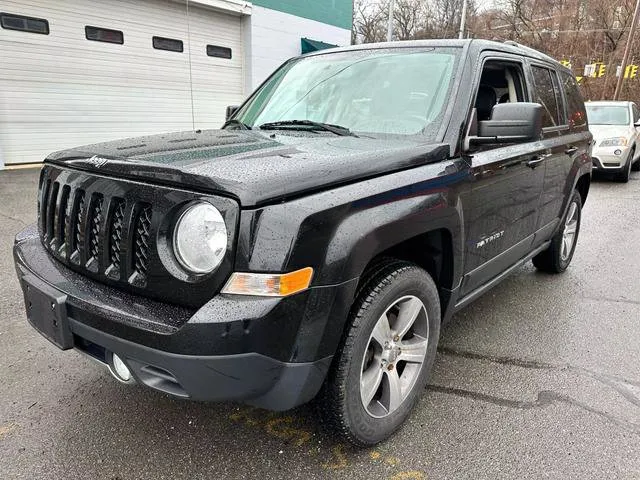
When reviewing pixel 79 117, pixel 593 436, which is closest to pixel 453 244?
pixel 593 436

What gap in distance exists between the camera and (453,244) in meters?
2.47

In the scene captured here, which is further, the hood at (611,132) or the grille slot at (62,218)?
the hood at (611,132)

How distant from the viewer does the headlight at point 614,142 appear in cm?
1014

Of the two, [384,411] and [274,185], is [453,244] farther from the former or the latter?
[274,185]

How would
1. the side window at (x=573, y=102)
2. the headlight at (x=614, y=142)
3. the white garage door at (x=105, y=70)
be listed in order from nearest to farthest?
the side window at (x=573, y=102)
the white garage door at (x=105, y=70)
the headlight at (x=614, y=142)

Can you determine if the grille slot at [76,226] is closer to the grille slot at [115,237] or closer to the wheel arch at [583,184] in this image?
the grille slot at [115,237]

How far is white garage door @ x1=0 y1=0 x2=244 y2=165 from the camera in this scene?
29.5 ft

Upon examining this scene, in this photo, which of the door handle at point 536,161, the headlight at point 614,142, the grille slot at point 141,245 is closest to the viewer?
the grille slot at point 141,245

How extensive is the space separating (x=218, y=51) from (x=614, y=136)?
945 cm

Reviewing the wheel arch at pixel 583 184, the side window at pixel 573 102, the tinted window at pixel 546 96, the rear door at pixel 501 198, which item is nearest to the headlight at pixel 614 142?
the wheel arch at pixel 583 184

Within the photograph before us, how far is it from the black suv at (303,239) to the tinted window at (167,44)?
914 cm

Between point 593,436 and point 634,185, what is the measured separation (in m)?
10.4

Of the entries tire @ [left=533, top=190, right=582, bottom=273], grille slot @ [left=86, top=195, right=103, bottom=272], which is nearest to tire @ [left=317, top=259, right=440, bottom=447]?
grille slot @ [left=86, top=195, right=103, bottom=272]

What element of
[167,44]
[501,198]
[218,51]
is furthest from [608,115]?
[167,44]
